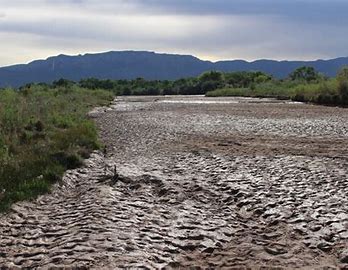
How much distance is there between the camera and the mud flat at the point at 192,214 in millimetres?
9328

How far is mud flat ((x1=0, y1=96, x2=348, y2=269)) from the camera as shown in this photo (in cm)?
933

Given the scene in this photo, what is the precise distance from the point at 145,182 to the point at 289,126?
61.5ft

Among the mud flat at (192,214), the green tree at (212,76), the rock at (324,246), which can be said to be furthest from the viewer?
the green tree at (212,76)

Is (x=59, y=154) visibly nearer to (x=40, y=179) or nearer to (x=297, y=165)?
(x=40, y=179)

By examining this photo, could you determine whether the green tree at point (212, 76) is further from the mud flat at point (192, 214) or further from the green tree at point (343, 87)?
the mud flat at point (192, 214)

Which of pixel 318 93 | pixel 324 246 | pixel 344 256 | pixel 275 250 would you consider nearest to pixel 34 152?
pixel 275 250

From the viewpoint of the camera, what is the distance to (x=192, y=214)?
12422 mm

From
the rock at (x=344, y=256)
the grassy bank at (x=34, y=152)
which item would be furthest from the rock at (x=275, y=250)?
the grassy bank at (x=34, y=152)

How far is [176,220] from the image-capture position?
1177cm

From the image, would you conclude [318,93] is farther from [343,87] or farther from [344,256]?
[344,256]

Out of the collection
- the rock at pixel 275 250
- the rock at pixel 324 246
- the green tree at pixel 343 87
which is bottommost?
the rock at pixel 275 250

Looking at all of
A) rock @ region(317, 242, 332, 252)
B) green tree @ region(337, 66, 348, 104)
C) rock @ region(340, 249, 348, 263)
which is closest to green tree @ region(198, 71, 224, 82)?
green tree @ region(337, 66, 348, 104)

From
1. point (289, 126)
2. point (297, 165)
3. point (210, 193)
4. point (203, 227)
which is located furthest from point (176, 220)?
point (289, 126)

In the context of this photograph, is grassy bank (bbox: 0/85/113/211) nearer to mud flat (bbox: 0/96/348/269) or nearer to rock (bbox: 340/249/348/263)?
mud flat (bbox: 0/96/348/269)
